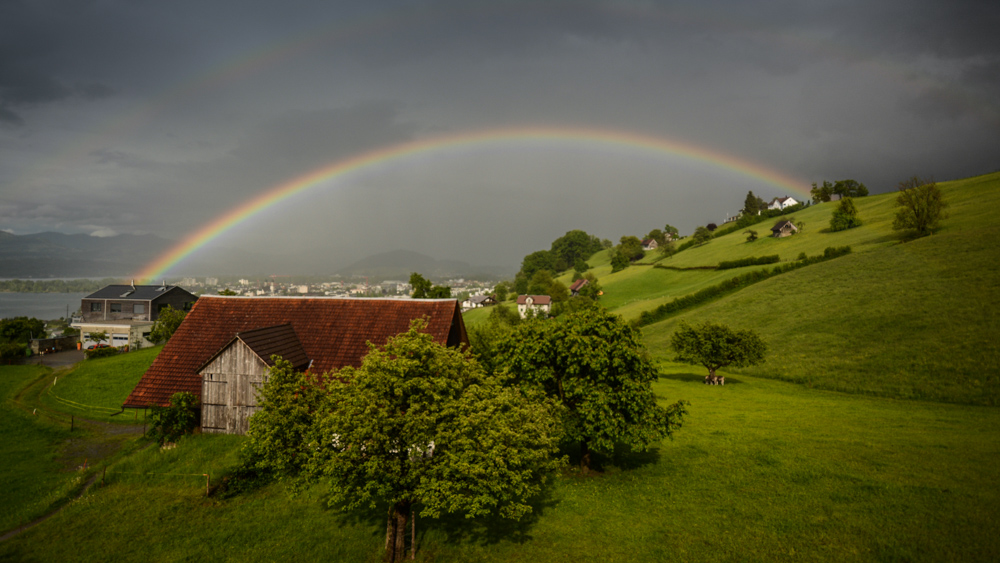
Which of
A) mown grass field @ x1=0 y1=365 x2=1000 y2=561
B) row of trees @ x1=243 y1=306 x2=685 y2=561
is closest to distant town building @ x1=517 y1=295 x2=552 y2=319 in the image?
mown grass field @ x1=0 y1=365 x2=1000 y2=561

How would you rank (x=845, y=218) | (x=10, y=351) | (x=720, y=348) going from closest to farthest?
(x=720, y=348) < (x=10, y=351) < (x=845, y=218)

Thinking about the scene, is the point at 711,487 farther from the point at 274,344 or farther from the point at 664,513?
the point at 274,344

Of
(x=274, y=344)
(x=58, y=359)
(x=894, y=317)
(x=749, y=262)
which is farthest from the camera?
(x=749, y=262)

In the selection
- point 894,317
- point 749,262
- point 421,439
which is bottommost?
point 421,439

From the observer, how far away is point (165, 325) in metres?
58.5

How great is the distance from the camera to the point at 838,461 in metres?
19.7

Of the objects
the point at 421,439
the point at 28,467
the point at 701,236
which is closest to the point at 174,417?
the point at 28,467

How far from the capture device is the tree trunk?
539 inches

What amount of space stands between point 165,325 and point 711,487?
6755 cm

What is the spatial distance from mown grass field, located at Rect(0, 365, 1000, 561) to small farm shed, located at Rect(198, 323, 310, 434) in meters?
0.97

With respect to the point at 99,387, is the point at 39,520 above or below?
below

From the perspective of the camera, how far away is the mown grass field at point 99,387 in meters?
32.3

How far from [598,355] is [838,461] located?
1227cm

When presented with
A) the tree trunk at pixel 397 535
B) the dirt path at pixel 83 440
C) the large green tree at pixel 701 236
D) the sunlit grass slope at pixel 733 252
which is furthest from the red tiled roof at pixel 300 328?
the large green tree at pixel 701 236
